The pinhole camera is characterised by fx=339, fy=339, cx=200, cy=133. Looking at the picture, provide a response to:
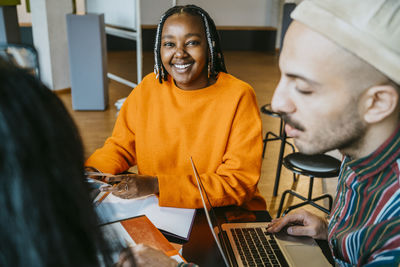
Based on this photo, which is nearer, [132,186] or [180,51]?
[132,186]

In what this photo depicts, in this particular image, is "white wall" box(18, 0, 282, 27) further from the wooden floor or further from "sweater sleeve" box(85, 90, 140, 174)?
"sweater sleeve" box(85, 90, 140, 174)

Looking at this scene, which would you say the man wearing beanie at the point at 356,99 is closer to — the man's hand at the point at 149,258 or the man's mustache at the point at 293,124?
the man's mustache at the point at 293,124

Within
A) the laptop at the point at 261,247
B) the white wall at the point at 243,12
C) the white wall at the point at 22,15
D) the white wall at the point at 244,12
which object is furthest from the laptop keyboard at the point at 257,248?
the white wall at the point at 244,12

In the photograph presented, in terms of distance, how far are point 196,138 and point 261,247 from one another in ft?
1.80

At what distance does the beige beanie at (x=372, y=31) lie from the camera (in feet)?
2.12

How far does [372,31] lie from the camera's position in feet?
2.13

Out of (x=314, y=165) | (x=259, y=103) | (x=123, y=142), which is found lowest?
(x=259, y=103)

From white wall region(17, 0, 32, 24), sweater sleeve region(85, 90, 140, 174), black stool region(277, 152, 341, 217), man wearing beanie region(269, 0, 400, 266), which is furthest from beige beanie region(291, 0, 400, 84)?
white wall region(17, 0, 32, 24)

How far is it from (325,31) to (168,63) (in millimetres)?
828

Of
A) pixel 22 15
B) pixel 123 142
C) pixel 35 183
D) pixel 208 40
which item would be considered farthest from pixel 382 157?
pixel 22 15

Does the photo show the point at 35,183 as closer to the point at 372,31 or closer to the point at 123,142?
the point at 372,31

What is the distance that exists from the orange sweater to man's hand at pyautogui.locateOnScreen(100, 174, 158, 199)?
0.22 feet

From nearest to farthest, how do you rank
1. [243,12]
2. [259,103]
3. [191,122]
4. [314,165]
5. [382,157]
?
[382,157] → [191,122] → [314,165] → [259,103] → [243,12]

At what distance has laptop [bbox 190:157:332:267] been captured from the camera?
3.11 ft
